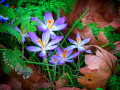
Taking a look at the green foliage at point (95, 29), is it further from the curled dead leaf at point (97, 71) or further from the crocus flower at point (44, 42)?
the crocus flower at point (44, 42)

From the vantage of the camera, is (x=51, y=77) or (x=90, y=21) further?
(x=90, y=21)

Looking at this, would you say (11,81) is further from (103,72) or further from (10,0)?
(10,0)

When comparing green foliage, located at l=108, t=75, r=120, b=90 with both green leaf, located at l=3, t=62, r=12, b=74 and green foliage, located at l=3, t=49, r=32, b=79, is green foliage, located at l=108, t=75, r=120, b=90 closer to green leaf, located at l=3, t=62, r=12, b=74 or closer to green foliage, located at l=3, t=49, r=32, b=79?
green foliage, located at l=3, t=49, r=32, b=79

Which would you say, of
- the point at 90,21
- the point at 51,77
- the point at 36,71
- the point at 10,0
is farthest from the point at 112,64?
the point at 10,0

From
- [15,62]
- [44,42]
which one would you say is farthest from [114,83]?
[15,62]

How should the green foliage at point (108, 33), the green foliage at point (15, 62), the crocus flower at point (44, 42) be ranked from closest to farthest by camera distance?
1. the green foliage at point (15, 62)
2. the crocus flower at point (44, 42)
3. the green foliage at point (108, 33)

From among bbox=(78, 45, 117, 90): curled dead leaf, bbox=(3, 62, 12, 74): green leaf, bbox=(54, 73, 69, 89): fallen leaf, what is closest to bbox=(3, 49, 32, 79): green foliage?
bbox=(3, 62, 12, 74): green leaf

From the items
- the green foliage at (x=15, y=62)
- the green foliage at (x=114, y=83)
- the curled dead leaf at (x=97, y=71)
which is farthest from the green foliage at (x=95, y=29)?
the green foliage at (x=15, y=62)

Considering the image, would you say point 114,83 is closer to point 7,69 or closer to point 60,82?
point 60,82
